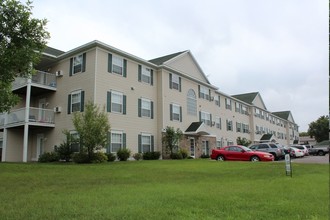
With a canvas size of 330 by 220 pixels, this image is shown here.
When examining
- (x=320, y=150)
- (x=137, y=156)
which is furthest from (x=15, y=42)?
(x=320, y=150)

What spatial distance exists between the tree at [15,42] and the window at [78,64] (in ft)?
39.6

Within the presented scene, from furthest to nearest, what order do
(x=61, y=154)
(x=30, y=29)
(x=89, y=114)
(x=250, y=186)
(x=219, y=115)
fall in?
(x=219, y=115)
(x=61, y=154)
(x=89, y=114)
(x=30, y=29)
(x=250, y=186)

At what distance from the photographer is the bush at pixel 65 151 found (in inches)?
884

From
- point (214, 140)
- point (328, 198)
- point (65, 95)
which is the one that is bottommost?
point (328, 198)

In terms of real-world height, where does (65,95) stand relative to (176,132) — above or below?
above

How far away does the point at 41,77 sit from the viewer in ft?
84.4

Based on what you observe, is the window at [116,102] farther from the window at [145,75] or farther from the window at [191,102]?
the window at [191,102]

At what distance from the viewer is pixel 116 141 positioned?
24359 millimetres

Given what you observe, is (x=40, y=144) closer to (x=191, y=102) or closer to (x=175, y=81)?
(x=175, y=81)

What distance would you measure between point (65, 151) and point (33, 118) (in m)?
4.10

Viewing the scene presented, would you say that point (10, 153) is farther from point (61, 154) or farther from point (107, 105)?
point (107, 105)

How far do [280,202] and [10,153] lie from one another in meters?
23.6

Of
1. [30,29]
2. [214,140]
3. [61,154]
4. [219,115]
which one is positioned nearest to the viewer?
[30,29]

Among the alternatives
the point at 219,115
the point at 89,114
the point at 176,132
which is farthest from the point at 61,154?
the point at 219,115
